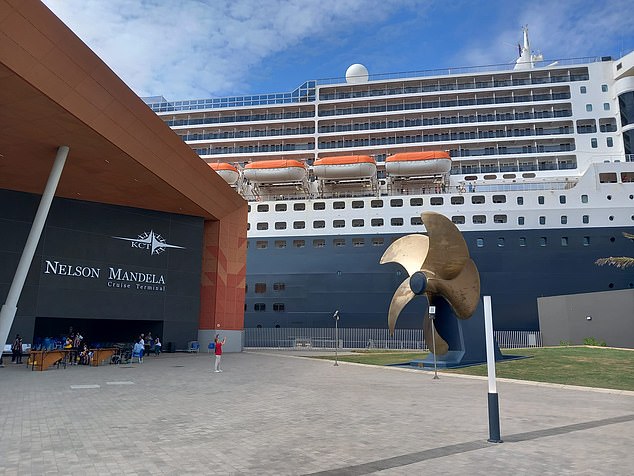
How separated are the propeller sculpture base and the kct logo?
13013mm

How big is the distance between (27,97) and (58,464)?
9977mm

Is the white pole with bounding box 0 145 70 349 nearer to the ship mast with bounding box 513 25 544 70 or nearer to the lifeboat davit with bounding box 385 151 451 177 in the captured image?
the lifeboat davit with bounding box 385 151 451 177

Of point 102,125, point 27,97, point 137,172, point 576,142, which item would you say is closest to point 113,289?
point 137,172

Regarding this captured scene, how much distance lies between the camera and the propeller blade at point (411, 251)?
1794 cm

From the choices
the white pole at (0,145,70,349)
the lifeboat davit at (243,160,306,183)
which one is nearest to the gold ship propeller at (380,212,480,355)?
the white pole at (0,145,70,349)

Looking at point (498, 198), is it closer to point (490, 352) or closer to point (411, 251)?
point (411, 251)

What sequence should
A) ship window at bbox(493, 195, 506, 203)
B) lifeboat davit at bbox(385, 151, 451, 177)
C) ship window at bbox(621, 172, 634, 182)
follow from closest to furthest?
1. ship window at bbox(621, 172, 634, 182)
2. ship window at bbox(493, 195, 506, 203)
3. lifeboat davit at bbox(385, 151, 451, 177)

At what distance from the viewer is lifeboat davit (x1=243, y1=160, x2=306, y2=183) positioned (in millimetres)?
31359

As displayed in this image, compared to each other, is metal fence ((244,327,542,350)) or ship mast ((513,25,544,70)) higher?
ship mast ((513,25,544,70))

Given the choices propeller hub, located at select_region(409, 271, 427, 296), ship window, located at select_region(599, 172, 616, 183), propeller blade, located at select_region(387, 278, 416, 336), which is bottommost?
propeller blade, located at select_region(387, 278, 416, 336)

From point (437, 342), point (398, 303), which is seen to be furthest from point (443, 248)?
point (437, 342)

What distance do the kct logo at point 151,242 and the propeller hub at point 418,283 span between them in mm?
12674

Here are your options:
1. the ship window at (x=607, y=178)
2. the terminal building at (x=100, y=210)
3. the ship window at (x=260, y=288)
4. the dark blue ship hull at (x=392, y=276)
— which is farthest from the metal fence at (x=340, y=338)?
the ship window at (x=607, y=178)

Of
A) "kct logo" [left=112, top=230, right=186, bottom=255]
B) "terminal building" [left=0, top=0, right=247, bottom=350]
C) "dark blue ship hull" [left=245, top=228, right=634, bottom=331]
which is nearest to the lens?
"terminal building" [left=0, top=0, right=247, bottom=350]
